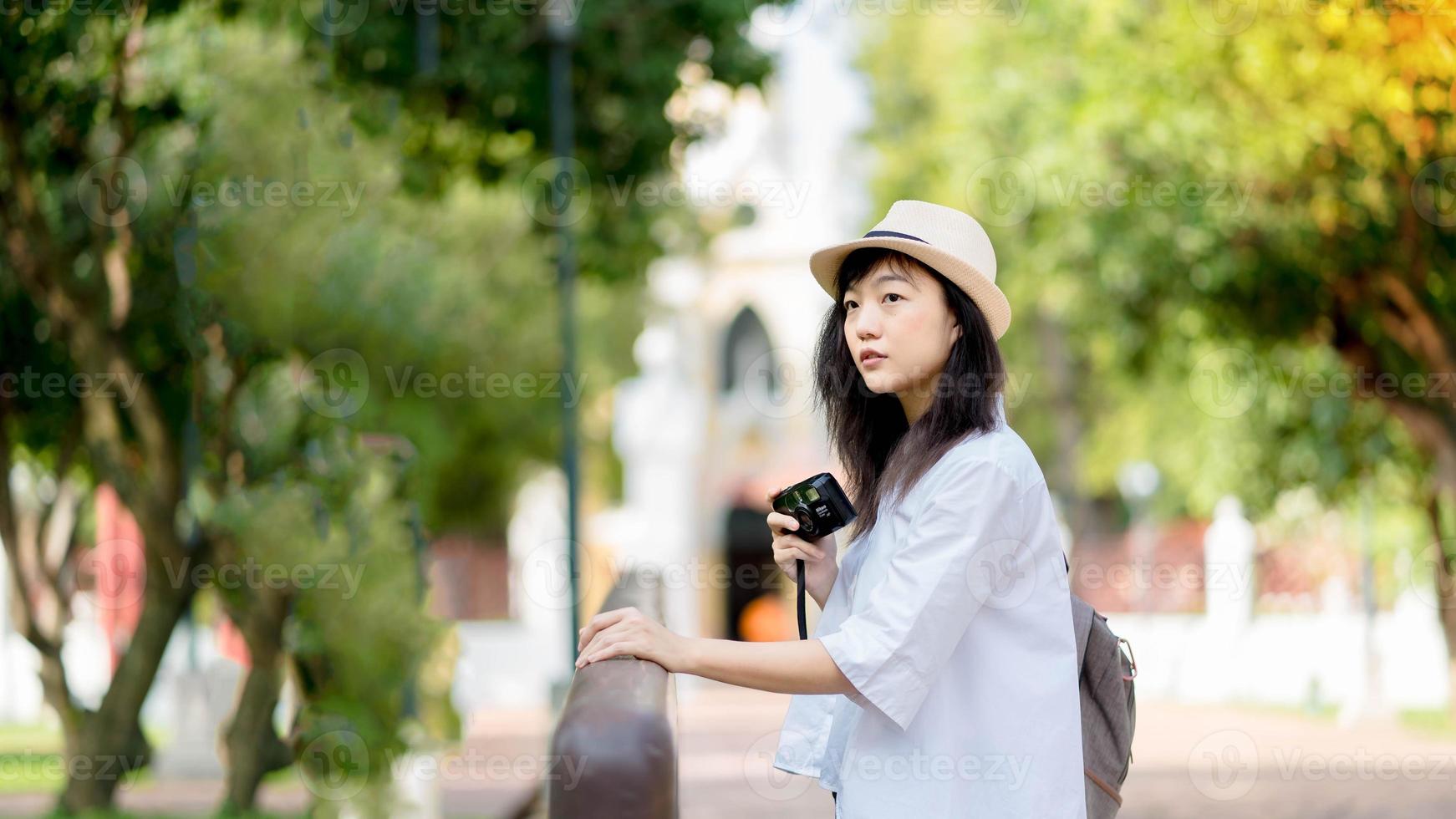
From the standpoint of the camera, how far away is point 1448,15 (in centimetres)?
920

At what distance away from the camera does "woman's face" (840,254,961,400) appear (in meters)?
2.71

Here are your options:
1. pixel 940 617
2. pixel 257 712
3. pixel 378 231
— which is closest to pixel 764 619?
pixel 378 231

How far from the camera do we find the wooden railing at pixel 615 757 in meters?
1.90

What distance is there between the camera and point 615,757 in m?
1.92

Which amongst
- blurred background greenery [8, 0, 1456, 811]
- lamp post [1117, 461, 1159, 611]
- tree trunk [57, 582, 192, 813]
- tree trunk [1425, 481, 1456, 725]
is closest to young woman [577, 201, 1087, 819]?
blurred background greenery [8, 0, 1456, 811]

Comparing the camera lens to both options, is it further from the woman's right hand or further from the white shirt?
the white shirt

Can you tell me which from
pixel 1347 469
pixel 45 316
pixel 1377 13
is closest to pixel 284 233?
pixel 45 316

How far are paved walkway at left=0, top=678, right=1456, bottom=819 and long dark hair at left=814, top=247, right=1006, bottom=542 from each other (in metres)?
8.04

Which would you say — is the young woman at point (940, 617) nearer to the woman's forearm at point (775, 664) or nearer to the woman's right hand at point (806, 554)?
the woman's forearm at point (775, 664)

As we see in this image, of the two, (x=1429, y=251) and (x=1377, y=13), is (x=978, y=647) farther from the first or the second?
(x=1429, y=251)

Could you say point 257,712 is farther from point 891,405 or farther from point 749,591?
point 749,591

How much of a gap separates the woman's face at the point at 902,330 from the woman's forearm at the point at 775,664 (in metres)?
0.51

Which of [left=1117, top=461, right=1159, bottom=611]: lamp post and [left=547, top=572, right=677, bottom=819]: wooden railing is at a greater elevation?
[left=1117, top=461, right=1159, bottom=611]: lamp post

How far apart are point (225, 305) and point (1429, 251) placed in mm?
8657
